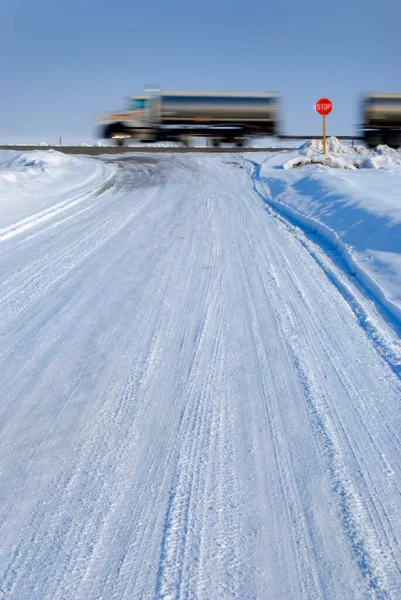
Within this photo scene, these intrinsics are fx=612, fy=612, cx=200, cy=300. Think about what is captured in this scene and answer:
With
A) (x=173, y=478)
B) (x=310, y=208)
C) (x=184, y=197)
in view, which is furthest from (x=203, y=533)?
(x=184, y=197)

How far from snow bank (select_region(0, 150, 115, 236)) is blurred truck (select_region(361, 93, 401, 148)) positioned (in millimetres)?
21670

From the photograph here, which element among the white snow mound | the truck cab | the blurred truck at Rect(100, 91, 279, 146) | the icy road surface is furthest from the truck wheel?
the icy road surface

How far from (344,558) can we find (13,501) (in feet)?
4.72

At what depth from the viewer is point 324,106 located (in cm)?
1952

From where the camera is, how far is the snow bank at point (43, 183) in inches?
448

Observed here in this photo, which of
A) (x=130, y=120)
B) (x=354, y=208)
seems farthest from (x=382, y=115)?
(x=354, y=208)

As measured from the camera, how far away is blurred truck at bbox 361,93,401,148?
36.8 m

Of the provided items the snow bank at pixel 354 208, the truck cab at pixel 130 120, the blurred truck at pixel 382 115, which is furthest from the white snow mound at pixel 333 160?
the truck cab at pixel 130 120

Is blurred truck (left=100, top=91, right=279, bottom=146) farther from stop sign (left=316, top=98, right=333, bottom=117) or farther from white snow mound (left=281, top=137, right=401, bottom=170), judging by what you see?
stop sign (left=316, top=98, right=333, bottom=117)

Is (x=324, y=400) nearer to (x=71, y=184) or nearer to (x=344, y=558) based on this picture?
(x=344, y=558)

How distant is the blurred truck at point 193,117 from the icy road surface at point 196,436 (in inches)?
1242

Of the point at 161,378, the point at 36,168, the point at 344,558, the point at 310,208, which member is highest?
the point at 36,168

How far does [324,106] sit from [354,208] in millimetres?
10551

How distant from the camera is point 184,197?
43.6 ft
